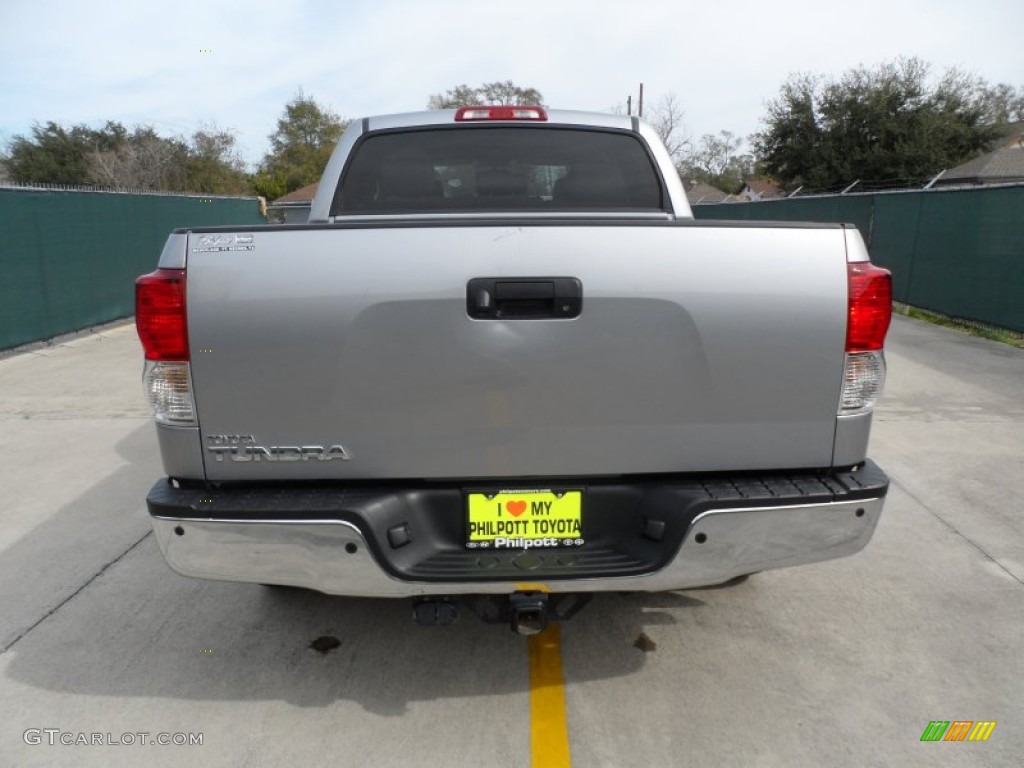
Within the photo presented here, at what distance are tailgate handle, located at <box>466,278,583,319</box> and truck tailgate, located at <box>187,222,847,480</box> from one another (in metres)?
0.02

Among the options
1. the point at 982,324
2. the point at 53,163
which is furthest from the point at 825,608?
the point at 53,163

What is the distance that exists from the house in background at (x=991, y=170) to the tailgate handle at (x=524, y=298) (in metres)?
35.8

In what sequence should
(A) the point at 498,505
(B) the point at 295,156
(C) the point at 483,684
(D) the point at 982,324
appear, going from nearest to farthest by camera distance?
(A) the point at 498,505 → (C) the point at 483,684 → (D) the point at 982,324 → (B) the point at 295,156

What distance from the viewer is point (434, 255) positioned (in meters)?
2.19

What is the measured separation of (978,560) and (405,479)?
3.09 meters

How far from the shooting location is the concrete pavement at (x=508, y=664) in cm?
252

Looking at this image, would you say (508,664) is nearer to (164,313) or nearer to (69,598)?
(164,313)

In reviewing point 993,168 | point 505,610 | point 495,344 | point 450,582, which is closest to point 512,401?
point 495,344

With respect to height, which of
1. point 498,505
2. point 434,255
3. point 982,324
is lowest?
point 982,324

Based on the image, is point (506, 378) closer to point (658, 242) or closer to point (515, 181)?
point (658, 242)

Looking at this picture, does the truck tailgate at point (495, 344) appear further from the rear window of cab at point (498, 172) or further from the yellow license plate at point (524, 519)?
the rear window of cab at point (498, 172)

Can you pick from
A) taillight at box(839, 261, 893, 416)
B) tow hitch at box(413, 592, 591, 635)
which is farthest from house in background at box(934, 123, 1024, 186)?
tow hitch at box(413, 592, 591, 635)

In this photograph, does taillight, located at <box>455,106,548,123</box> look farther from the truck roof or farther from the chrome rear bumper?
the chrome rear bumper

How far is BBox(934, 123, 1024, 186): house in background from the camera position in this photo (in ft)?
107
